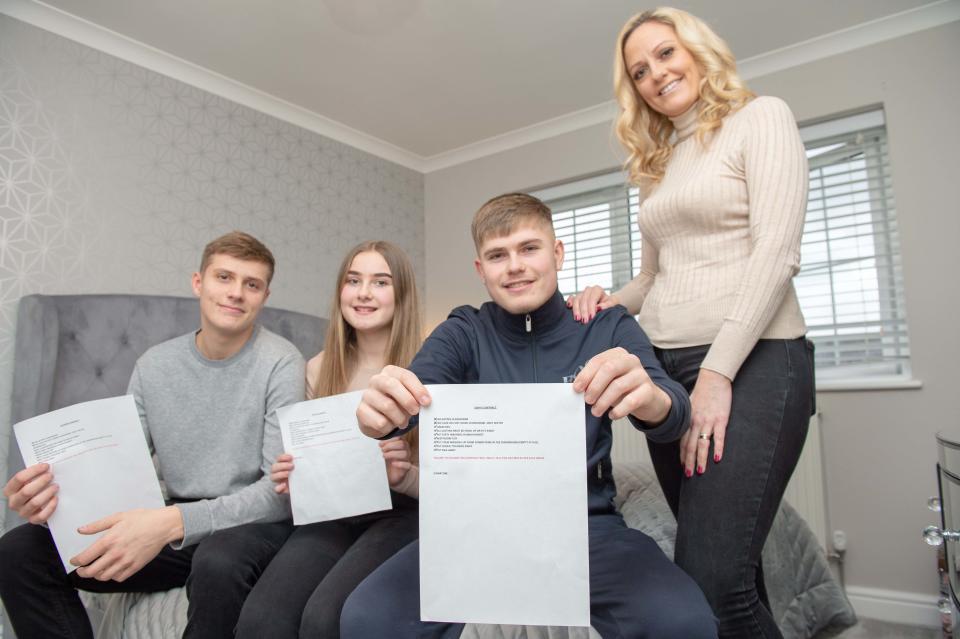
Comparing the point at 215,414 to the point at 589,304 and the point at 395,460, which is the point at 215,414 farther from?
the point at 589,304

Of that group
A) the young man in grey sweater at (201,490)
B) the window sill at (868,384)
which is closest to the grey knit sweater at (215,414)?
A: the young man in grey sweater at (201,490)

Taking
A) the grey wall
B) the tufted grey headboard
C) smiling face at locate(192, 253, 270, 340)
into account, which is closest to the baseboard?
the grey wall

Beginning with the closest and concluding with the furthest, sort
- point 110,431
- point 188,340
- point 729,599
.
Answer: point 729,599
point 110,431
point 188,340

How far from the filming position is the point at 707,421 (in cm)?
98

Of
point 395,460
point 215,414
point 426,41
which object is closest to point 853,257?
point 426,41

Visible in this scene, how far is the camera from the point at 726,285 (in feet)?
3.54

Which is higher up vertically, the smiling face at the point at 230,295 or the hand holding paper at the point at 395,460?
the smiling face at the point at 230,295

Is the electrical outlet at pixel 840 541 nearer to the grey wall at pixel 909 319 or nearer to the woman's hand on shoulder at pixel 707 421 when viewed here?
the grey wall at pixel 909 319

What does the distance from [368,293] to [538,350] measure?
57 cm

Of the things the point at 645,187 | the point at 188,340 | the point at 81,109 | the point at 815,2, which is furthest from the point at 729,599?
the point at 81,109

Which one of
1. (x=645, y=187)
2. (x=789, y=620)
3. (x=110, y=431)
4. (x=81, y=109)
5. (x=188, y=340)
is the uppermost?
(x=81, y=109)

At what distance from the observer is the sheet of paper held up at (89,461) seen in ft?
3.84

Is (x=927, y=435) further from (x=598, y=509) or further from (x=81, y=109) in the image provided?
(x=81, y=109)

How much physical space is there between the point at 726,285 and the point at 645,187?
354mm
